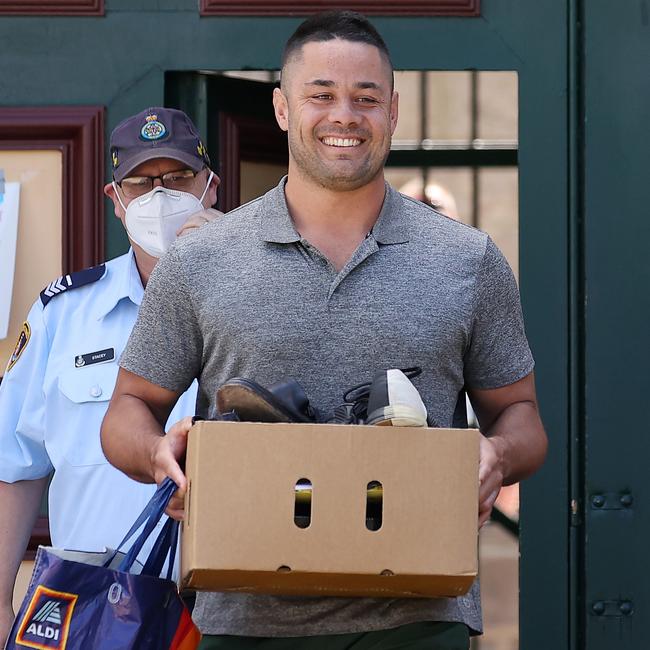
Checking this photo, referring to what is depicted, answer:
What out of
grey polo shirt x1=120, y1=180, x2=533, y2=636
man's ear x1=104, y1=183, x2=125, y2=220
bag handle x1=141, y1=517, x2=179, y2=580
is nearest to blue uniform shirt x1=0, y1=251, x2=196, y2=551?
man's ear x1=104, y1=183, x2=125, y2=220

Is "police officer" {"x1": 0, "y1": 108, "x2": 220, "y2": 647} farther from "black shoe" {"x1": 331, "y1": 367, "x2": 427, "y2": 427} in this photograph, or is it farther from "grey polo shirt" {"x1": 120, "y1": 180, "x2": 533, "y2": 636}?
"black shoe" {"x1": 331, "y1": 367, "x2": 427, "y2": 427}

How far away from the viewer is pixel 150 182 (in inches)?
143

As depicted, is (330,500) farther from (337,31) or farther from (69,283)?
(69,283)

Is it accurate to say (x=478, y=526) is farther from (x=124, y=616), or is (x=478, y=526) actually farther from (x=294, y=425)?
(x=124, y=616)

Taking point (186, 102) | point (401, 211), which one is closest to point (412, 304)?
point (401, 211)

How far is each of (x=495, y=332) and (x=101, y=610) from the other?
89 cm

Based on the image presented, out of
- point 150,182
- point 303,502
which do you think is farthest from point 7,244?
point 303,502

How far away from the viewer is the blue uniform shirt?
334 cm

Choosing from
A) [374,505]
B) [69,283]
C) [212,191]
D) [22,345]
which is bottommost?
[374,505]

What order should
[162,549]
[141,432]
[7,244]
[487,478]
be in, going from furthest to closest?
[7,244], [162,549], [141,432], [487,478]

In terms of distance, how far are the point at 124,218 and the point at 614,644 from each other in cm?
177

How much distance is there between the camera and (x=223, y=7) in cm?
413

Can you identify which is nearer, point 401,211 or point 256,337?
point 256,337

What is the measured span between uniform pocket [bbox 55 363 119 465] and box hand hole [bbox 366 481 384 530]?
117 cm
